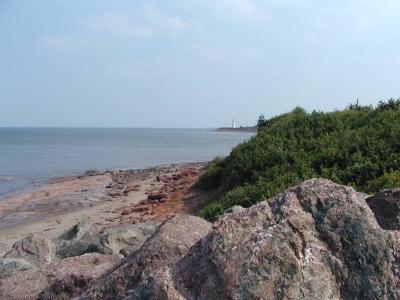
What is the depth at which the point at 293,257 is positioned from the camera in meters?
3.09

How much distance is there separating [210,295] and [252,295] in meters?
0.25

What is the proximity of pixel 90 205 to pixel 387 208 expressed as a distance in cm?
2172

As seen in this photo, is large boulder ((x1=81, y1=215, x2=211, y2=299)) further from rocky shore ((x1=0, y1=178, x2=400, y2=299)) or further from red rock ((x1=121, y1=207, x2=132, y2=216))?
red rock ((x1=121, y1=207, x2=132, y2=216))

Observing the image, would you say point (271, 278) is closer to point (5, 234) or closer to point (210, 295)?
point (210, 295)

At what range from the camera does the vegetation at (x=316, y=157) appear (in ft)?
43.1

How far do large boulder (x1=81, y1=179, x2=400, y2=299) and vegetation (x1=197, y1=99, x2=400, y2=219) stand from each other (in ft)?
25.6

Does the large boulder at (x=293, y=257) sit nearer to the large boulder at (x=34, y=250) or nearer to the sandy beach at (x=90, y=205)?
the large boulder at (x=34, y=250)

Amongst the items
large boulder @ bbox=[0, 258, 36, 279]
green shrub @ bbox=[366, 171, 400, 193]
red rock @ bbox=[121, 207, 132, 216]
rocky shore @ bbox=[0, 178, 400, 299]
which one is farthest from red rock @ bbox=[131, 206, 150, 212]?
rocky shore @ bbox=[0, 178, 400, 299]

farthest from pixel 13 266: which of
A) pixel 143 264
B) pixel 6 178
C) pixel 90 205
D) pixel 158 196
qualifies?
pixel 6 178

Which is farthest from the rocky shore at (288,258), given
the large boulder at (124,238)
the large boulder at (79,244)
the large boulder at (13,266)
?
the large boulder at (79,244)

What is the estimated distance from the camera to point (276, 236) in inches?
124

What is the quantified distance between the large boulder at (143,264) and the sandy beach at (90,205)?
422 inches

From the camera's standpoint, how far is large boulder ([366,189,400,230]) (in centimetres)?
364

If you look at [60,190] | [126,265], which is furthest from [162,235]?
[60,190]
